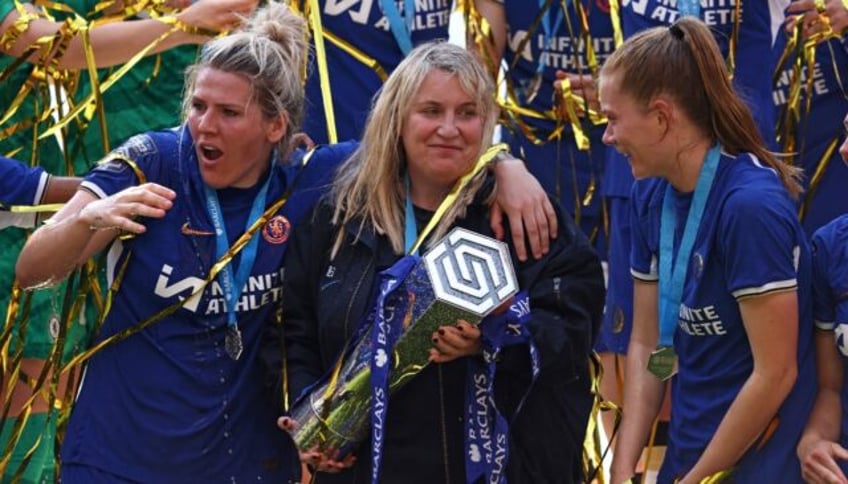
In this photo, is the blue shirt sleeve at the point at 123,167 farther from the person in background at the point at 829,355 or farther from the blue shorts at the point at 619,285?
the blue shorts at the point at 619,285

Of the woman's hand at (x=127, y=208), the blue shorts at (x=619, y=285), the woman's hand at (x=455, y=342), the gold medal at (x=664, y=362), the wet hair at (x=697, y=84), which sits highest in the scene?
the wet hair at (x=697, y=84)

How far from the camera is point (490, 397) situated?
15.4 ft

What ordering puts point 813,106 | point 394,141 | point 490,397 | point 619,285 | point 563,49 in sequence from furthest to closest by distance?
point 563,49 → point 813,106 → point 619,285 → point 394,141 → point 490,397

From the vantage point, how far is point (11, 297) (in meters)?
5.98

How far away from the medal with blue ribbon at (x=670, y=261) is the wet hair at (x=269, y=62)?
1.05 meters

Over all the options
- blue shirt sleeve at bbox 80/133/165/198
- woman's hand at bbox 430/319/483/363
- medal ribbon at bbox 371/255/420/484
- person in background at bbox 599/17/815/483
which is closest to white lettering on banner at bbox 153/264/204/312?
blue shirt sleeve at bbox 80/133/165/198

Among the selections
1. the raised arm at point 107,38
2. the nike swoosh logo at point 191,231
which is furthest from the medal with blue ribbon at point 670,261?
the raised arm at point 107,38

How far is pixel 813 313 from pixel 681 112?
22.6 inches

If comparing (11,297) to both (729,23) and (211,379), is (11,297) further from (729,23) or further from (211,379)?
(729,23)

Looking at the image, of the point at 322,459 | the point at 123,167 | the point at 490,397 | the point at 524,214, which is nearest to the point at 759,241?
the point at 524,214

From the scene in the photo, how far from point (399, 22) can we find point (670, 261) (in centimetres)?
204

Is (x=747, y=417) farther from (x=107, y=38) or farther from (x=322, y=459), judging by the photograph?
(x=107, y=38)

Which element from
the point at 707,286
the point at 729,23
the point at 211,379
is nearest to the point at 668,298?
the point at 707,286

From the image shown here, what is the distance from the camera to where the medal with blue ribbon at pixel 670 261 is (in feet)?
15.5
